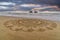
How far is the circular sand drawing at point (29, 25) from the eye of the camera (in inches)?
69.0

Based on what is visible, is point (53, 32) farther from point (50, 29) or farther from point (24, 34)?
point (24, 34)

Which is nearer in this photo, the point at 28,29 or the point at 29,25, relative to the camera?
the point at 28,29

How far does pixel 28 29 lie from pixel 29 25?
0.12m

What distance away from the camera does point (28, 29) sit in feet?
5.73

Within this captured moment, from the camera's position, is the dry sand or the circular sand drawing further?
the circular sand drawing

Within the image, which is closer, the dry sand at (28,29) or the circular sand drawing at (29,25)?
the dry sand at (28,29)

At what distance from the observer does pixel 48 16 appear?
2102mm

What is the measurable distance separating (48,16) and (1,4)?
0.90 metres

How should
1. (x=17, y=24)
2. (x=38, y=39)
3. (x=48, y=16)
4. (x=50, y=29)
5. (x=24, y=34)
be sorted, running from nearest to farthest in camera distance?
(x=38, y=39), (x=24, y=34), (x=50, y=29), (x=17, y=24), (x=48, y=16)

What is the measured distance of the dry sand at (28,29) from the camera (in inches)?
61.3

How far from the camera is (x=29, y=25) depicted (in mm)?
1849

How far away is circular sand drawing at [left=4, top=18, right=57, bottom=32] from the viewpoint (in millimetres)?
1754

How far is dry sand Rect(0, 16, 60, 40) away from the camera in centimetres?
156

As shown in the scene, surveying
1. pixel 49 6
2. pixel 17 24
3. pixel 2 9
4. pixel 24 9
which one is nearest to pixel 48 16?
pixel 49 6
